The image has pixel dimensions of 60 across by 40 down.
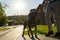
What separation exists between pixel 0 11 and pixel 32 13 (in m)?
88.6

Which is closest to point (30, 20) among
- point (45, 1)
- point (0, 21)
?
point (45, 1)

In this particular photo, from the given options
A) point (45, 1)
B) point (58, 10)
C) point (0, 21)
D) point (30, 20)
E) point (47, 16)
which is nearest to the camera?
point (58, 10)

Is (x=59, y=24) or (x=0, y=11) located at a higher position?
(x=59, y=24)

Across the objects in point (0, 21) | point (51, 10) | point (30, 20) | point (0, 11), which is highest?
point (51, 10)

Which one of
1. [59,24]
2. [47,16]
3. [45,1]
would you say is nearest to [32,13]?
[45,1]

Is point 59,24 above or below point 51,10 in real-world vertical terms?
below

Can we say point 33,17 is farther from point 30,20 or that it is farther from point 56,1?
point 56,1

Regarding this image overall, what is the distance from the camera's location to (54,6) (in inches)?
278

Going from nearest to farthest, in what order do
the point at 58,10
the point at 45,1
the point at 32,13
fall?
the point at 58,10 < the point at 45,1 < the point at 32,13

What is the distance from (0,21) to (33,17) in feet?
327

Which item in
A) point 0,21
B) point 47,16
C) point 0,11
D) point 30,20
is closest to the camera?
point 47,16

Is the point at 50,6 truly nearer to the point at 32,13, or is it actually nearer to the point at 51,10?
the point at 51,10

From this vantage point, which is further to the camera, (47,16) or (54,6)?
(47,16)

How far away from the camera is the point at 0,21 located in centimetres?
10812
